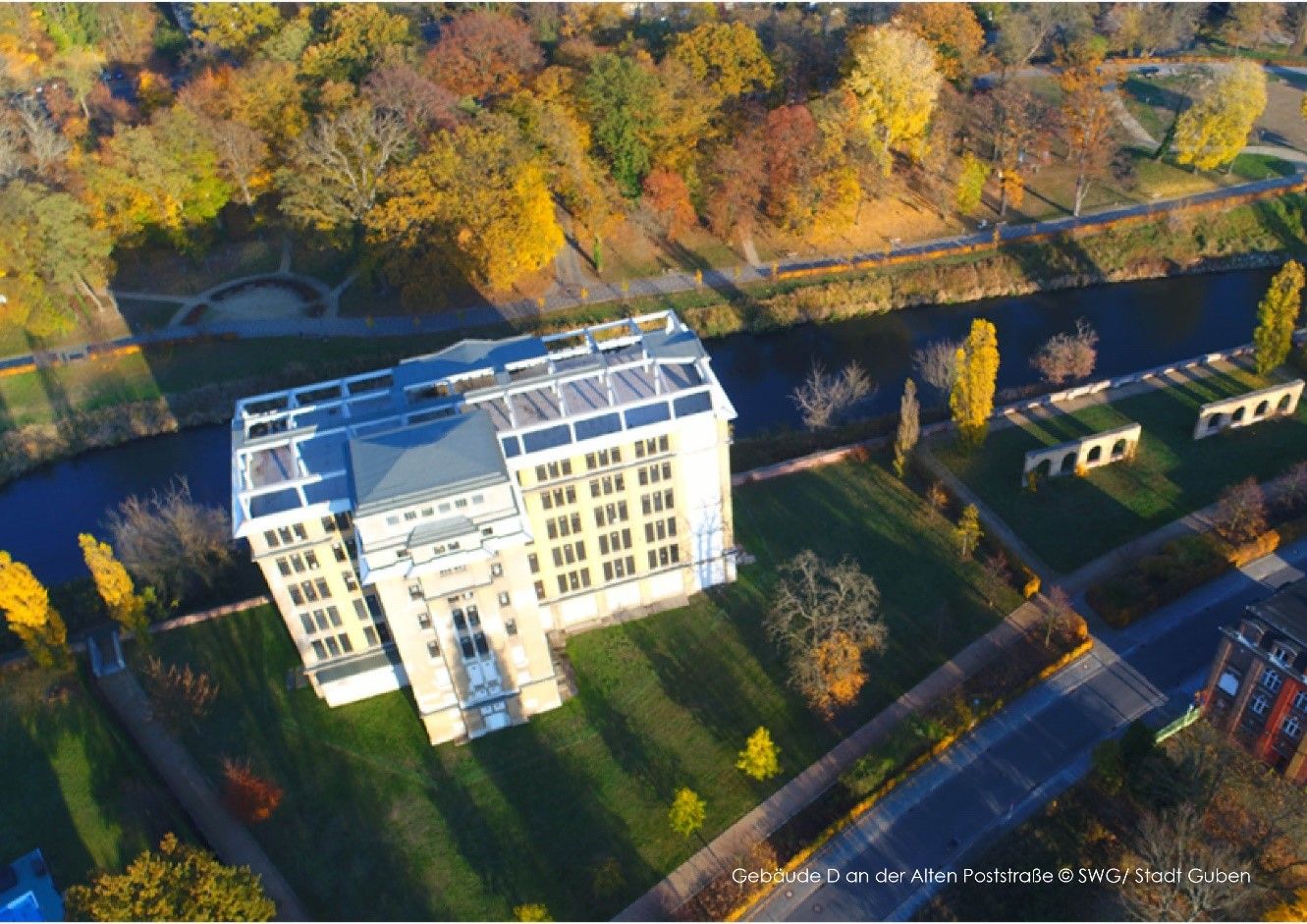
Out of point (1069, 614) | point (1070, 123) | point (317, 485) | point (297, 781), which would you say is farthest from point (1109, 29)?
point (297, 781)

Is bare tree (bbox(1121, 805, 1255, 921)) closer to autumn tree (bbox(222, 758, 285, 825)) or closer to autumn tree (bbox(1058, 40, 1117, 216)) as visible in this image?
autumn tree (bbox(222, 758, 285, 825))

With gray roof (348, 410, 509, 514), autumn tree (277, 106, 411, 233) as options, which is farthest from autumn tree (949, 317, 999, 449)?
autumn tree (277, 106, 411, 233)

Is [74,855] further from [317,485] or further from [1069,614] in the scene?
[1069,614]

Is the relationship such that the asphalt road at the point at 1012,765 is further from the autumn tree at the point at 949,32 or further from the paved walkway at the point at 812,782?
the autumn tree at the point at 949,32

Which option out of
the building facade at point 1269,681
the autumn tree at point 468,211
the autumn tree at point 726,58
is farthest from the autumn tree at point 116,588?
the autumn tree at point 726,58

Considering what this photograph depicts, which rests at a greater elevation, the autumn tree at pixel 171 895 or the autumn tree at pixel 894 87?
the autumn tree at pixel 894 87
